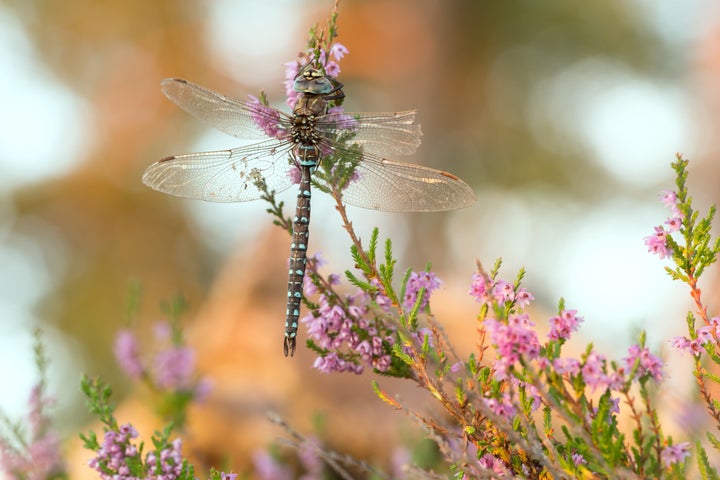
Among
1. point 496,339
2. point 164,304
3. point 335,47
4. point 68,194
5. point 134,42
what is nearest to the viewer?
point 496,339

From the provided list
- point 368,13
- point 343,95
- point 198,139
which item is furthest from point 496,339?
point 198,139

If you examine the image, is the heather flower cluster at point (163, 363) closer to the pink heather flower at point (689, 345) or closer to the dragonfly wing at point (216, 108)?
the dragonfly wing at point (216, 108)

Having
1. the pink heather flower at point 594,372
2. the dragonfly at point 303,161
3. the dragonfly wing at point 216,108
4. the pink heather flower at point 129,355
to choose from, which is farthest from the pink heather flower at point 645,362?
the pink heather flower at point 129,355

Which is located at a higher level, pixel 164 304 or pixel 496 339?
pixel 164 304

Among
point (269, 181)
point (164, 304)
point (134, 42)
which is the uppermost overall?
point (134, 42)

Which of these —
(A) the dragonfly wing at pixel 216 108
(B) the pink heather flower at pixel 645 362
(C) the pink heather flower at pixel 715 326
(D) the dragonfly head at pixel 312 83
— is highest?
(A) the dragonfly wing at pixel 216 108

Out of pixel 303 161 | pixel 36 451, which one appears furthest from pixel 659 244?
pixel 36 451

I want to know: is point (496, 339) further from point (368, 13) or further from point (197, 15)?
point (197, 15)
